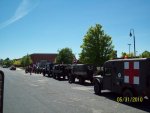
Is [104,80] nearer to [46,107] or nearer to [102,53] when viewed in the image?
[46,107]

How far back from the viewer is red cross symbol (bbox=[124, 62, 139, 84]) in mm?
13631

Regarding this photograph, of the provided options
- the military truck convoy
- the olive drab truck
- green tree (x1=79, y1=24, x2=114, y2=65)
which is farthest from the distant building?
the olive drab truck

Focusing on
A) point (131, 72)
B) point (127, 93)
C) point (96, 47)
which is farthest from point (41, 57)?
point (131, 72)

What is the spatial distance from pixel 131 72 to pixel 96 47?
4252 centimetres

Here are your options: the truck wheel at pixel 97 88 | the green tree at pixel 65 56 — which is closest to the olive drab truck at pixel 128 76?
the truck wheel at pixel 97 88

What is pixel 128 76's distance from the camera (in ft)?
47.0

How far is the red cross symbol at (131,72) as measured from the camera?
537 inches

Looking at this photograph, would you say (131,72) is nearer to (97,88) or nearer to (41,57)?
(97,88)

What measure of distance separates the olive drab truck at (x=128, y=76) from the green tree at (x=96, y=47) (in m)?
38.3

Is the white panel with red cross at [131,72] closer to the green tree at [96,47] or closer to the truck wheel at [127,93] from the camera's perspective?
the truck wheel at [127,93]

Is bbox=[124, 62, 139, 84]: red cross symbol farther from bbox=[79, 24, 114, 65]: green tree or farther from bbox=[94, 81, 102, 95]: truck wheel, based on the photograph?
bbox=[79, 24, 114, 65]: green tree

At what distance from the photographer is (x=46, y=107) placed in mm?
12500

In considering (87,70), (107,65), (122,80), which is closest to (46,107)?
(122,80)

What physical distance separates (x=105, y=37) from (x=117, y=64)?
4259 centimetres
